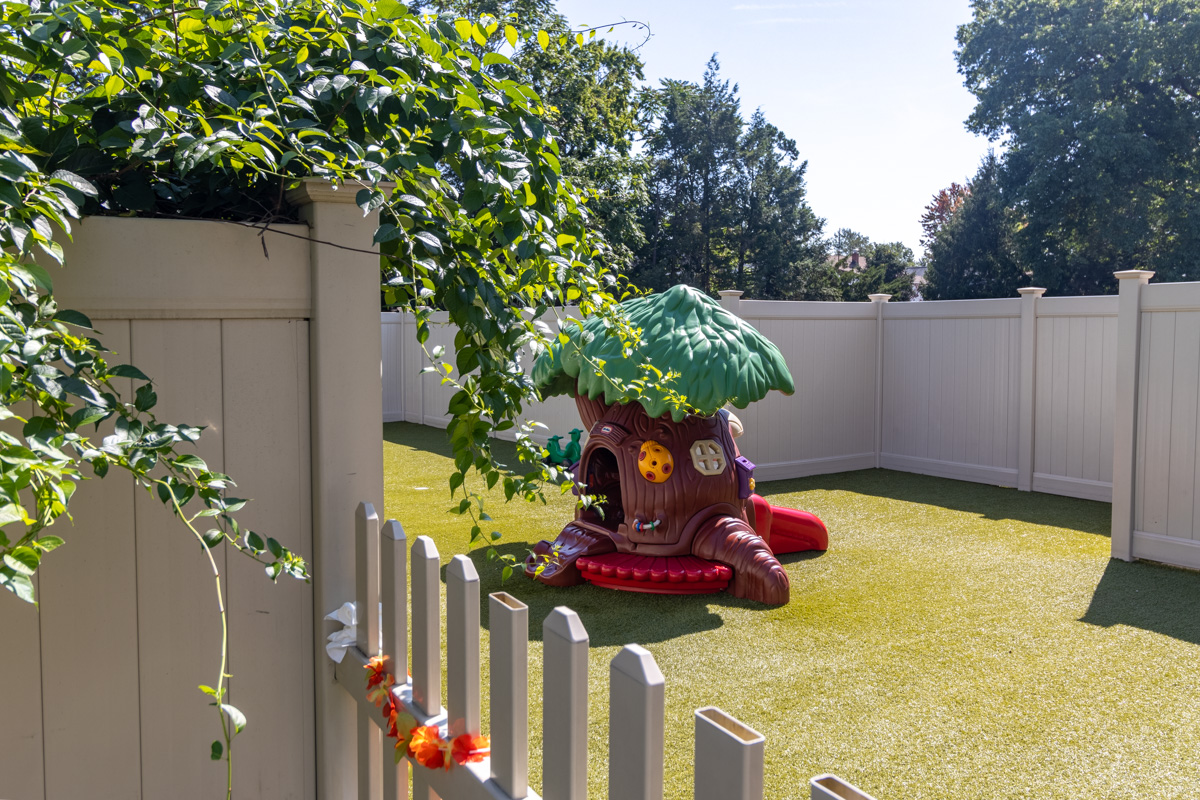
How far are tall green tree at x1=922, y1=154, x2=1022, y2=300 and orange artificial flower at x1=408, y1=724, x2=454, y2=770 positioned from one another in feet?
87.6

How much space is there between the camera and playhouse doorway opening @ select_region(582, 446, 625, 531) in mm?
5313

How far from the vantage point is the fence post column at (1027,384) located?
8188mm

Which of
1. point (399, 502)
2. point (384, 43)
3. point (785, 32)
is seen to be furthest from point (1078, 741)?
point (785, 32)

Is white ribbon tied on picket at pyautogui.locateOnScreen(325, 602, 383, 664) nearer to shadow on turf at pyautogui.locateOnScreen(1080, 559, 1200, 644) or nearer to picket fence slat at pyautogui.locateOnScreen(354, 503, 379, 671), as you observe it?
picket fence slat at pyautogui.locateOnScreen(354, 503, 379, 671)

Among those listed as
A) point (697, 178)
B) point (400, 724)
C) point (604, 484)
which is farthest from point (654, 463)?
point (697, 178)

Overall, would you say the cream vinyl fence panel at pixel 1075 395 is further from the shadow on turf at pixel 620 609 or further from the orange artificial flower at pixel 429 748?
the orange artificial flower at pixel 429 748

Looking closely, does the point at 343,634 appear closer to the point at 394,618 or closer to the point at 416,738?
the point at 394,618

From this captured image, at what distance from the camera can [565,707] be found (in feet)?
3.09

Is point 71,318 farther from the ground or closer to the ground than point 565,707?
farther from the ground

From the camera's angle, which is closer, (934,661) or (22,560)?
(22,560)

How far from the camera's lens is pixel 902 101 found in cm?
4028

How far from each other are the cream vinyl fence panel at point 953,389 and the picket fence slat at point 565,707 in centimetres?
844

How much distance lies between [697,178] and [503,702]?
31.8 m

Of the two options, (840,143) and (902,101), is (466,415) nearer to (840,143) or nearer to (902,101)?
(840,143)
